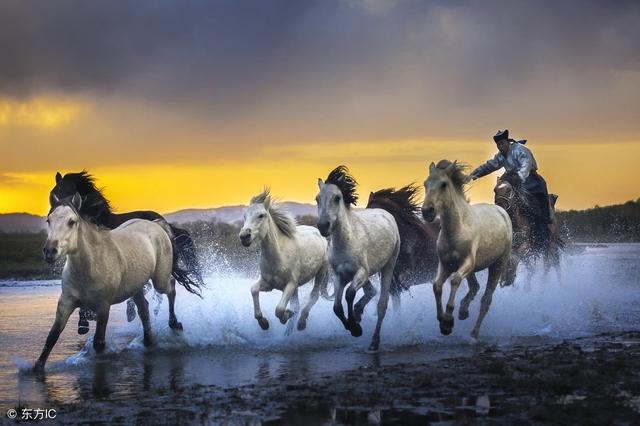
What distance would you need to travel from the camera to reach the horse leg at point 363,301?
38.8 feet

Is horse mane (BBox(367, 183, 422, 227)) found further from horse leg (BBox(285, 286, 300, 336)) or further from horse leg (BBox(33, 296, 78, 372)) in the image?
horse leg (BBox(33, 296, 78, 372))

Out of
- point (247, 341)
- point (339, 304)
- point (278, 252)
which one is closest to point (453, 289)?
point (339, 304)

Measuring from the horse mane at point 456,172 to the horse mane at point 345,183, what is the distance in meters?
1.13

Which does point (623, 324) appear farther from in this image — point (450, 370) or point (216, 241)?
point (216, 241)

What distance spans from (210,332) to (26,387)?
3887 millimetres

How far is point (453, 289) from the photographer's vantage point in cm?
1129

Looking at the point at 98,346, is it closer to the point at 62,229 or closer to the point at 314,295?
the point at 62,229

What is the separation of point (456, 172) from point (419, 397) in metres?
4.63

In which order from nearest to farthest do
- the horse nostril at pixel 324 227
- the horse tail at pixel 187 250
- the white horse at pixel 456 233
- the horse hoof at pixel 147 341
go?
the horse nostril at pixel 324 227 → the white horse at pixel 456 233 → the horse hoof at pixel 147 341 → the horse tail at pixel 187 250

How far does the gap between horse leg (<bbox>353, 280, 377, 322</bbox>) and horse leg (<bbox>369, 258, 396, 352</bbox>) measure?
0.50ft

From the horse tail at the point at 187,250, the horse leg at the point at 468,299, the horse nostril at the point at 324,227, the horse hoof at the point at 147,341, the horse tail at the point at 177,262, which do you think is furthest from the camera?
the horse tail at the point at 187,250

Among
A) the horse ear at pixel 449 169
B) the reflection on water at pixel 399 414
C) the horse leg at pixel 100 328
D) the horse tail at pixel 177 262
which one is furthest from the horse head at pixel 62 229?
the horse ear at pixel 449 169

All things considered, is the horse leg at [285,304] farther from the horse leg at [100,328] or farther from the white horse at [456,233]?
the horse leg at [100,328]

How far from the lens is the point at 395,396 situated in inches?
311
